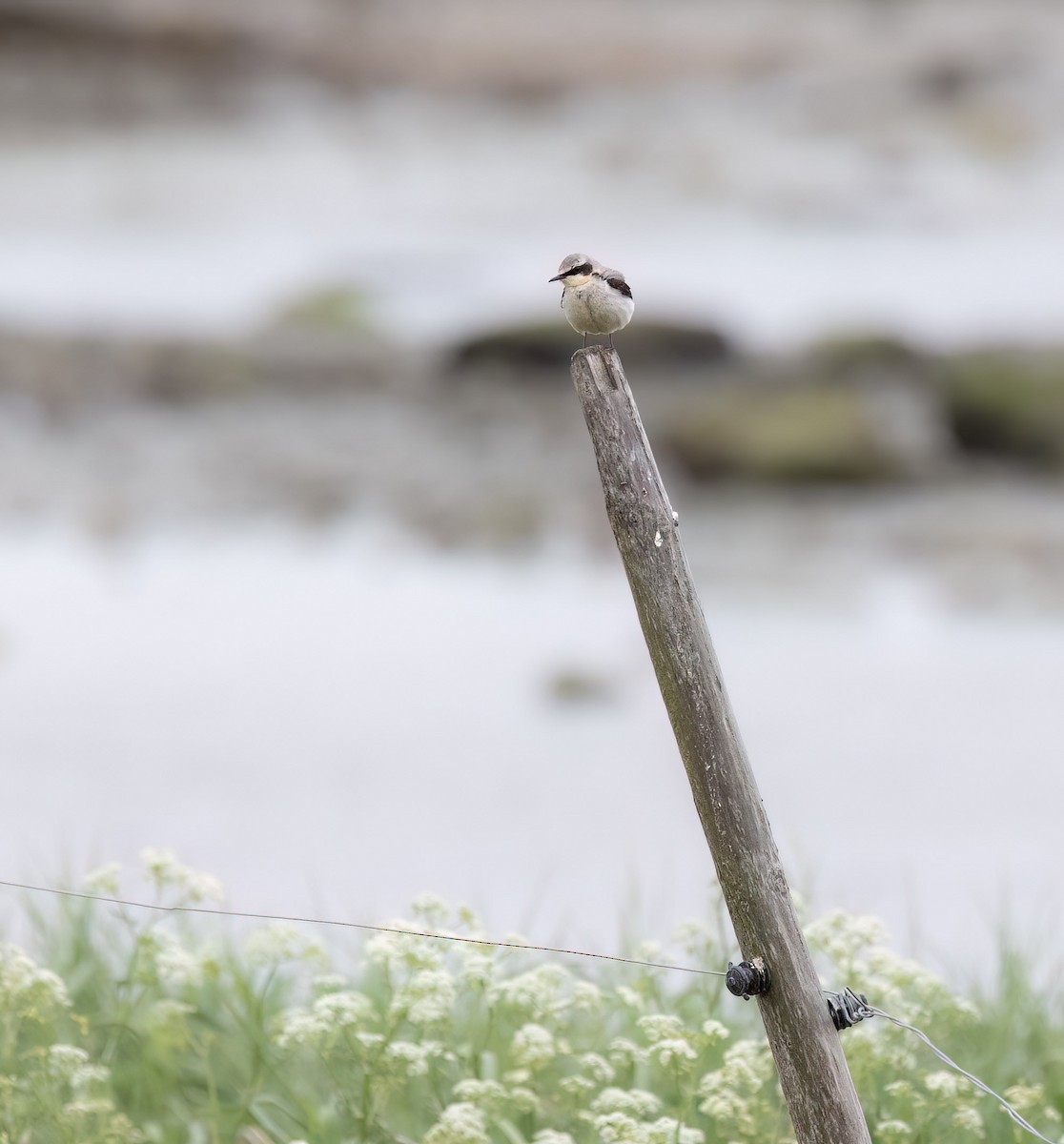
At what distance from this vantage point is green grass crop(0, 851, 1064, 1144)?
0.72m

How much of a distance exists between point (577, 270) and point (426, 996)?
43 cm

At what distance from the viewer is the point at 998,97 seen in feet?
7.96

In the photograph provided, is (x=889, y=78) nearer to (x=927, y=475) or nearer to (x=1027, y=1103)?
(x=927, y=475)

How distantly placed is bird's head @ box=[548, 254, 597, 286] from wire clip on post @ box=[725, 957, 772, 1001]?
37 centimetres

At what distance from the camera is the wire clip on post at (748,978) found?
0.61 metres

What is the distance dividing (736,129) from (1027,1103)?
2072mm

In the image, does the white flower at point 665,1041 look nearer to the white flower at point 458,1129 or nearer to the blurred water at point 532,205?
the white flower at point 458,1129

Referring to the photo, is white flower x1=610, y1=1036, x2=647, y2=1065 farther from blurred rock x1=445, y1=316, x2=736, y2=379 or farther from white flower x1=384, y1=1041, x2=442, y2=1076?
blurred rock x1=445, y1=316, x2=736, y2=379

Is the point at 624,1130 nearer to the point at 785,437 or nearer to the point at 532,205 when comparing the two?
the point at 785,437

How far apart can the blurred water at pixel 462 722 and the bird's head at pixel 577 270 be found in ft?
4.88

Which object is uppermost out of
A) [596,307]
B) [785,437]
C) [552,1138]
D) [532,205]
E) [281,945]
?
[532,205]

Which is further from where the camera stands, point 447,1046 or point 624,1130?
point 447,1046

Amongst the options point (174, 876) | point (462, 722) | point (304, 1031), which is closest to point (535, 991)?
point (304, 1031)

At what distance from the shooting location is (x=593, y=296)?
0.66 metres
